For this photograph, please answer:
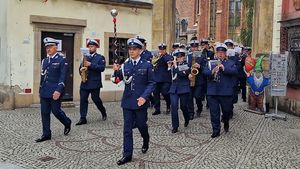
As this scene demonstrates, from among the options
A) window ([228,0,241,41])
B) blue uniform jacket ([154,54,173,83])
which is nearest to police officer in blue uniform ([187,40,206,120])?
blue uniform jacket ([154,54,173,83])

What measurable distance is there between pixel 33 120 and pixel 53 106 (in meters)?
2.54

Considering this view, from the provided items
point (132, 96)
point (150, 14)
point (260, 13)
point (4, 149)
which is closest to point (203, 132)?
point (132, 96)

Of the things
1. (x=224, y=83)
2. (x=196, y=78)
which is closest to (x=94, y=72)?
(x=196, y=78)

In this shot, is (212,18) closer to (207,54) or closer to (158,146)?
(207,54)

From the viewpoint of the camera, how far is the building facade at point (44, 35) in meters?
12.1

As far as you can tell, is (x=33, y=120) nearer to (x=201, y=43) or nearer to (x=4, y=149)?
(x=4, y=149)

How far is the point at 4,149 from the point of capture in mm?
7383

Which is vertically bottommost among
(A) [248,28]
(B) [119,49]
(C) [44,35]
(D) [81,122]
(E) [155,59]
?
(D) [81,122]

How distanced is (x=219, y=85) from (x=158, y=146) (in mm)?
1904

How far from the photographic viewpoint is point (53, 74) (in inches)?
318

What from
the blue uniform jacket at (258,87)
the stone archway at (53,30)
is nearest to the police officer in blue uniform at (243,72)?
the blue uniform jacket at (258,87)

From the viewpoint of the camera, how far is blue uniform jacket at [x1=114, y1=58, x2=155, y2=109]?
668 cm

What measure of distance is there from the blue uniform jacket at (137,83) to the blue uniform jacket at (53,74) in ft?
5.85

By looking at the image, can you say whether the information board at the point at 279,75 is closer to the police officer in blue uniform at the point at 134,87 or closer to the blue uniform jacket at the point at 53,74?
the police officer in blue uniform at the point at 134,87
